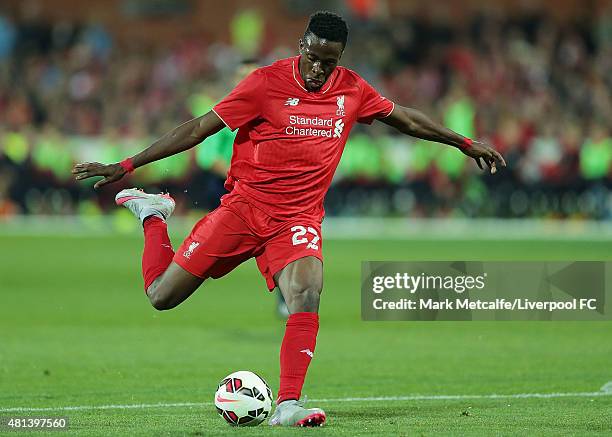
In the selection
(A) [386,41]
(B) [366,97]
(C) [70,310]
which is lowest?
(C) [70,310]

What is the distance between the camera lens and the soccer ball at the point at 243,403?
7664 millimetres

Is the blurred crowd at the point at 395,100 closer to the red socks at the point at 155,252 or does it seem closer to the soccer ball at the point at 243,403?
the red socks at the point at 155,252

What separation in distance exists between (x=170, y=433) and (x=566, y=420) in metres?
2.38

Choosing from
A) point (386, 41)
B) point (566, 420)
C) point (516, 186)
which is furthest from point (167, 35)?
point (566, 420)

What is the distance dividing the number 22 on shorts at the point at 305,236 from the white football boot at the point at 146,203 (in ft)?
4.58

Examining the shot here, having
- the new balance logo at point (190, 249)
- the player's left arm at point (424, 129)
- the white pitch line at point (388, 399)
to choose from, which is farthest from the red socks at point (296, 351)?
the player's left arm at point (424, 129)

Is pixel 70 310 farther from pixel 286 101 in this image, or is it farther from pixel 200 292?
pixel 286 101

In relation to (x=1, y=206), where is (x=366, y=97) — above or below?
below

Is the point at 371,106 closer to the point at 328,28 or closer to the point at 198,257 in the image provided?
the point at 328,28

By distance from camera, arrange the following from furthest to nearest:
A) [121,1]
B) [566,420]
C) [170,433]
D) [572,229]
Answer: [121,1] < [572,229] < [566,420] < [170,433]

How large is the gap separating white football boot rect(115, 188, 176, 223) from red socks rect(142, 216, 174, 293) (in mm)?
94

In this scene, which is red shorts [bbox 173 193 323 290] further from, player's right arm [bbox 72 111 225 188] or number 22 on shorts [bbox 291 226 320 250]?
player's right arm [bbox 72 111 225 188]

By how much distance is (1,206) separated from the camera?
28234mm

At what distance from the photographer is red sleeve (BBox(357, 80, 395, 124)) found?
848 cm
